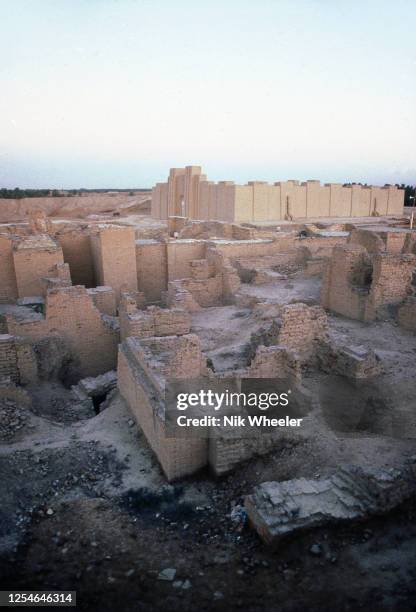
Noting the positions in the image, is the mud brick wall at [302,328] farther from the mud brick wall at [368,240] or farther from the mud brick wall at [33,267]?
the mud brick wall at [33,267]

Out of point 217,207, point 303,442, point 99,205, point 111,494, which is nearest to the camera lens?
point 111,494

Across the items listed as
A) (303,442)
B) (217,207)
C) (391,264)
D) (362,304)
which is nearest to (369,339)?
(362,304)

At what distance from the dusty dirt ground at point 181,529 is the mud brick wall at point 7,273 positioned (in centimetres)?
580

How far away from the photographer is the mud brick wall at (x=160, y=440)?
5828mm

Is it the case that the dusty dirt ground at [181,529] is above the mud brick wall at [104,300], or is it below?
below

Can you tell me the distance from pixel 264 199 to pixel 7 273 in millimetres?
14873

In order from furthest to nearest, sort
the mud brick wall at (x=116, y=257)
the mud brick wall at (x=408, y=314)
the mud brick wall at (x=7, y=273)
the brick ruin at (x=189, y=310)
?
1. the mud brick wall at (x=116, y=257)
2. the mud brick wall at (x=7, y=273)
3. the mud brick wall at (x=408, y=314)
4. the brick ruin at (x=189, y=310)

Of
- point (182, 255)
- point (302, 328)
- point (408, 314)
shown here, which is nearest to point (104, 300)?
point (182, 255)

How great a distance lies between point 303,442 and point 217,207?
19.5m

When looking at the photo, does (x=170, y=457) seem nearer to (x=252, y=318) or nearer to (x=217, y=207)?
(x=252, y=318)

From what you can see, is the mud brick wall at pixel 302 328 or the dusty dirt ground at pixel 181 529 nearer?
the dusty dirt ground at pixel 181 529

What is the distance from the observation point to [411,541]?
180 inches

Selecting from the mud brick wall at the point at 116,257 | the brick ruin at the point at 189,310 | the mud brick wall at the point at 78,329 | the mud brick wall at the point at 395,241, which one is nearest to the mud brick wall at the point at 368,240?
the brick ruin at the point at 189,310

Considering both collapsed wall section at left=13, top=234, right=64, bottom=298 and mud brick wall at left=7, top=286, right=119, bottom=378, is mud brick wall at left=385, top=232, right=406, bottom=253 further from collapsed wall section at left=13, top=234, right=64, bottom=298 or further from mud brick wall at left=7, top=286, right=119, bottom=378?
collapsed wall section at left=13, top=234, right=64, bottom=298
